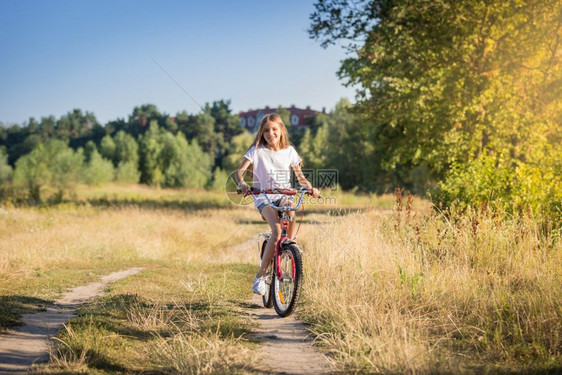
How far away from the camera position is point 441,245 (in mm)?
Result: 7195

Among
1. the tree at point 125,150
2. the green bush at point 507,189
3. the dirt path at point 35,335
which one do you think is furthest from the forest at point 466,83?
the tree at point 125,150

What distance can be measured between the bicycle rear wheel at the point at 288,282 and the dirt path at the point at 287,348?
0.55 feet

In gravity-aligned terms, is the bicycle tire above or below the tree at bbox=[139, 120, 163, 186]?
below

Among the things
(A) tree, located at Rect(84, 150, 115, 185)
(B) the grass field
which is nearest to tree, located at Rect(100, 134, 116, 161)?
(A) tree, located at Rect(84, 150, 115, 185)

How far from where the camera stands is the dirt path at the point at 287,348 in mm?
3823

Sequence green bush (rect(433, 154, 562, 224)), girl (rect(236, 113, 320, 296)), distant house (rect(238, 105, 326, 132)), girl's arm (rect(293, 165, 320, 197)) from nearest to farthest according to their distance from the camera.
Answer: girl's arm (rect(293, 165, 320, 197)) → girl (rect(236, 113, 320, 296)) → green bush (rect(433, 154, 562, 224)) → distant house (rect(238, 105, 326, 132))

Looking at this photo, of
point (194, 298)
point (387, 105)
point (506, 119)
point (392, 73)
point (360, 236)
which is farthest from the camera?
point (387, 105)

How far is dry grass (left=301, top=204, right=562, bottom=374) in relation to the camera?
387cm

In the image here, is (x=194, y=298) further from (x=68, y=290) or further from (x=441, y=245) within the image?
(x=441, y=245)

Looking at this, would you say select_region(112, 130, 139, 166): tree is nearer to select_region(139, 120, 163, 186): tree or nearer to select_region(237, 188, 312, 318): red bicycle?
select_region(139, 120, 163, 186): tree

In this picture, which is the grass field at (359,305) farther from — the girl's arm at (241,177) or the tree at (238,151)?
the tree at (238,151)

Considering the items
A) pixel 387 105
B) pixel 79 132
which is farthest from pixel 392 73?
pixel 79 132

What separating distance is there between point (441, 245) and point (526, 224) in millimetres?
1228

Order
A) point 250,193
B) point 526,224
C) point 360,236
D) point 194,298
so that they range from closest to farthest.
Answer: point 250,193
point 194,298
point 526,224
point 360,236
